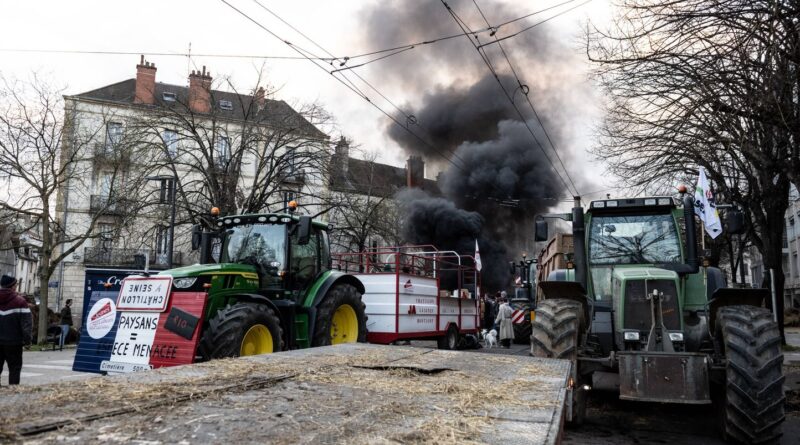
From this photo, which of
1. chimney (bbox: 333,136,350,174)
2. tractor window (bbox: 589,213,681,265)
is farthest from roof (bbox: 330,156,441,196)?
tractor window (bbox: 589,213,681,265)

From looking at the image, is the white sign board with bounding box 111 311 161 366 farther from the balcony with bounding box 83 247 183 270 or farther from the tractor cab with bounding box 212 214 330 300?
the balcony with bounding box 83 247 183 270

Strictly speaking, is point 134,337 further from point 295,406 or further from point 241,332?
point 295,406

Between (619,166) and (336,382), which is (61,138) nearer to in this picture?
(619,166)

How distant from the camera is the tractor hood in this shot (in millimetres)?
7695

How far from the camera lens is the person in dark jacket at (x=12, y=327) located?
7.31 meters

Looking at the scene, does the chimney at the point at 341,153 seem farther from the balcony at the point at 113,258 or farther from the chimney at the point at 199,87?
the balcony at the point at 113,258

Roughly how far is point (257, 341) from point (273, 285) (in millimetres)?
1452

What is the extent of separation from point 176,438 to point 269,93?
65.4 feet

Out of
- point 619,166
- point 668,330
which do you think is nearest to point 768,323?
point 668,330

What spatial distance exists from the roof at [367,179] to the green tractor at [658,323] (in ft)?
48.2

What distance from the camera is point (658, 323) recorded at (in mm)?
6262

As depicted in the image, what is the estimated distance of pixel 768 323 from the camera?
18.5 ft

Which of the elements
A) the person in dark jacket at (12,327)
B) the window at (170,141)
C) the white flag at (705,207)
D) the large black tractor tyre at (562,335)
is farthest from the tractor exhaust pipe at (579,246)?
the window at (170,141)

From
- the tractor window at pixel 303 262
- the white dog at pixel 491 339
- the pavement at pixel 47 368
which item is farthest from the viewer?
the white dog at pixel 491 339
